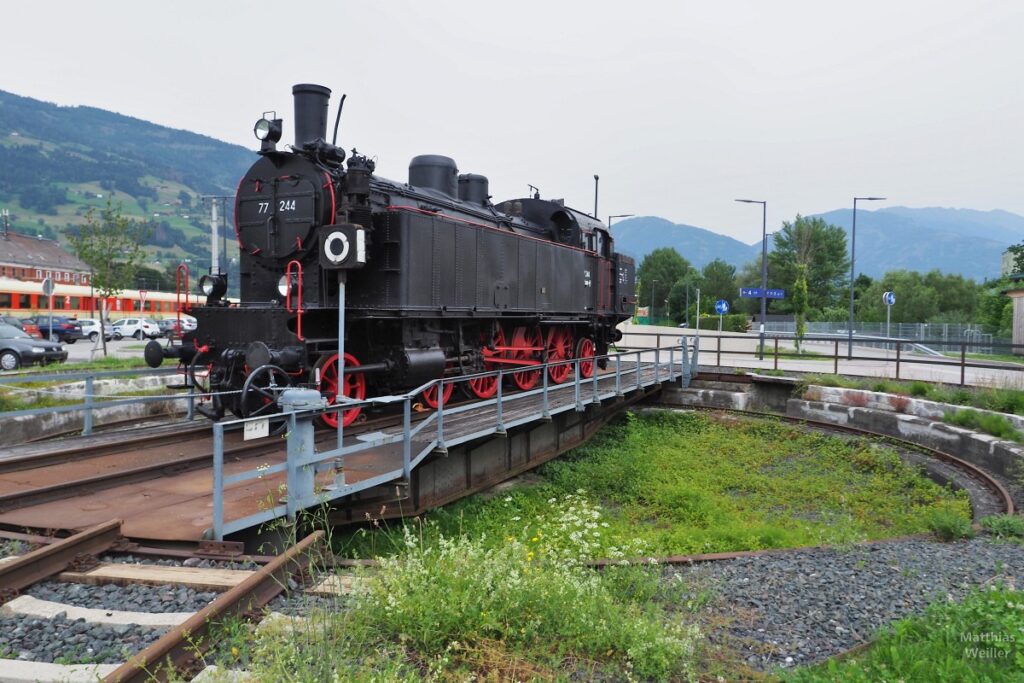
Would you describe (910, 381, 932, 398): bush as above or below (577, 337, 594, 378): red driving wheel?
below

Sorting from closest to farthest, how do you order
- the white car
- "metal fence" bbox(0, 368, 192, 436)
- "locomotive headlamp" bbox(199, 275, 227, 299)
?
"metal fence" bbox(0, 368, 192, 436)
"locomotive headlamp" bbox(199, 275, 227, 299)
the white car

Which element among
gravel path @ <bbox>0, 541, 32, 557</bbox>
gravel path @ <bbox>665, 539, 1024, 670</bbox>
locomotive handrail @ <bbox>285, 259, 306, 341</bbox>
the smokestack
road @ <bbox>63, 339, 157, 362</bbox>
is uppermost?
the smokestack

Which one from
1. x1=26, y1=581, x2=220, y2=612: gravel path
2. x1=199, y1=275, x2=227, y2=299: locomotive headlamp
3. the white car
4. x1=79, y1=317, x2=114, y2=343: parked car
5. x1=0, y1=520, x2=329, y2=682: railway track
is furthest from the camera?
the white car

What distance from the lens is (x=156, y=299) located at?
48.6 metres

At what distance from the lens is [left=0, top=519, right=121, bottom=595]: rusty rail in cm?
435

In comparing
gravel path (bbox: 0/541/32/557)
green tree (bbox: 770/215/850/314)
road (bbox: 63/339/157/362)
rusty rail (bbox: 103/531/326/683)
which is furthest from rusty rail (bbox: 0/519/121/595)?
green tree (bbox: 770/215/850/314)

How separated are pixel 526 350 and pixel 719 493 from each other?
187 inches

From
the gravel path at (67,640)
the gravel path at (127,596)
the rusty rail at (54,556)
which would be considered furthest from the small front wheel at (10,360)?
the gravel path at (67,640)

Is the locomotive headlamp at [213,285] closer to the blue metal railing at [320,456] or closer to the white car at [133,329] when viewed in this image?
the blue metal railing at [320,456]

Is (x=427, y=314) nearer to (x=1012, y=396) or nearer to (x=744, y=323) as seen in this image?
(x=1012, y=396)

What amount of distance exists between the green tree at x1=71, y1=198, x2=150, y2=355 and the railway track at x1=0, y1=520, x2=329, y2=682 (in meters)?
19.5

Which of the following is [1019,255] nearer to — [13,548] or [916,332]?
[916,332]

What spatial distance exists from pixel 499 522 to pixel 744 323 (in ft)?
185

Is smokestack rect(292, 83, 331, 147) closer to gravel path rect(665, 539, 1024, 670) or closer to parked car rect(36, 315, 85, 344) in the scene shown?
gravel path rect(665, 539, 1024, 670)
